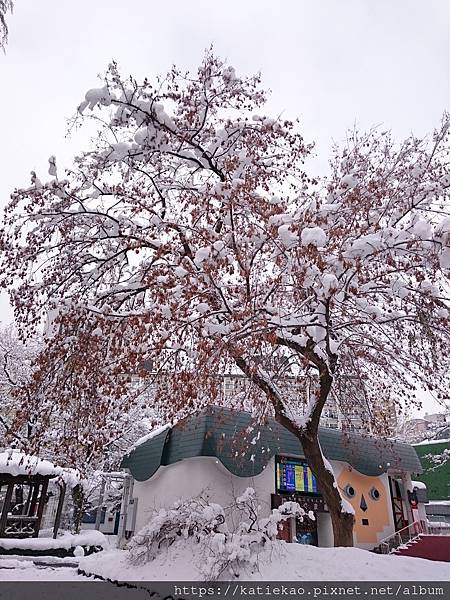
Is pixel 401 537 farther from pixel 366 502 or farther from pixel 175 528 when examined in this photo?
pixel 175 528

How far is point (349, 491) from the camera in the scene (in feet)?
56.0

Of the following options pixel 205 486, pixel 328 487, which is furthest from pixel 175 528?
pixel 205 486

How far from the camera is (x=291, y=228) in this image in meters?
6.15

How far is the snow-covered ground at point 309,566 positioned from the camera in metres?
5.50

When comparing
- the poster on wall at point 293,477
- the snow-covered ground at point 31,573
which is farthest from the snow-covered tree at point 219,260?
the poster on wall at point 293,477

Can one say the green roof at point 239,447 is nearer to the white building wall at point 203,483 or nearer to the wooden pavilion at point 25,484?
the white building wall at point 203,483

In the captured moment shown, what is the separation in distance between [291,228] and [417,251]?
1.87 m

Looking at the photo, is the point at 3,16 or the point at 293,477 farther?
the point at 293,477

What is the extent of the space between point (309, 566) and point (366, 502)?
1324cm

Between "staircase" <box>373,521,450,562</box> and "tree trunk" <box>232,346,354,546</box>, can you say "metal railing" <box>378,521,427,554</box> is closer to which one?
"staircase" <box>373,521,450,562</box>

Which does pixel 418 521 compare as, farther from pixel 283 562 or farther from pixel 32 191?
pixel 32 191

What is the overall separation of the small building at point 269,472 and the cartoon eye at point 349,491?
4 cm

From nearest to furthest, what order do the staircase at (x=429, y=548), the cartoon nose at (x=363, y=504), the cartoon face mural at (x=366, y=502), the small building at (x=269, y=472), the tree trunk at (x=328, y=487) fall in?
1. the tree trunk at (x=328, y=487)
2. the small building at (x=269, y=472)
3. the staircase at (x=429, y=548)
4. the cartoon face mural at (x=366, y=502)
5. the cartoon nose at (x=363, y=504)

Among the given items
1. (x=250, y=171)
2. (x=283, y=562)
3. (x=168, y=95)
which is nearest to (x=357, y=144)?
(x=250, y=171)
